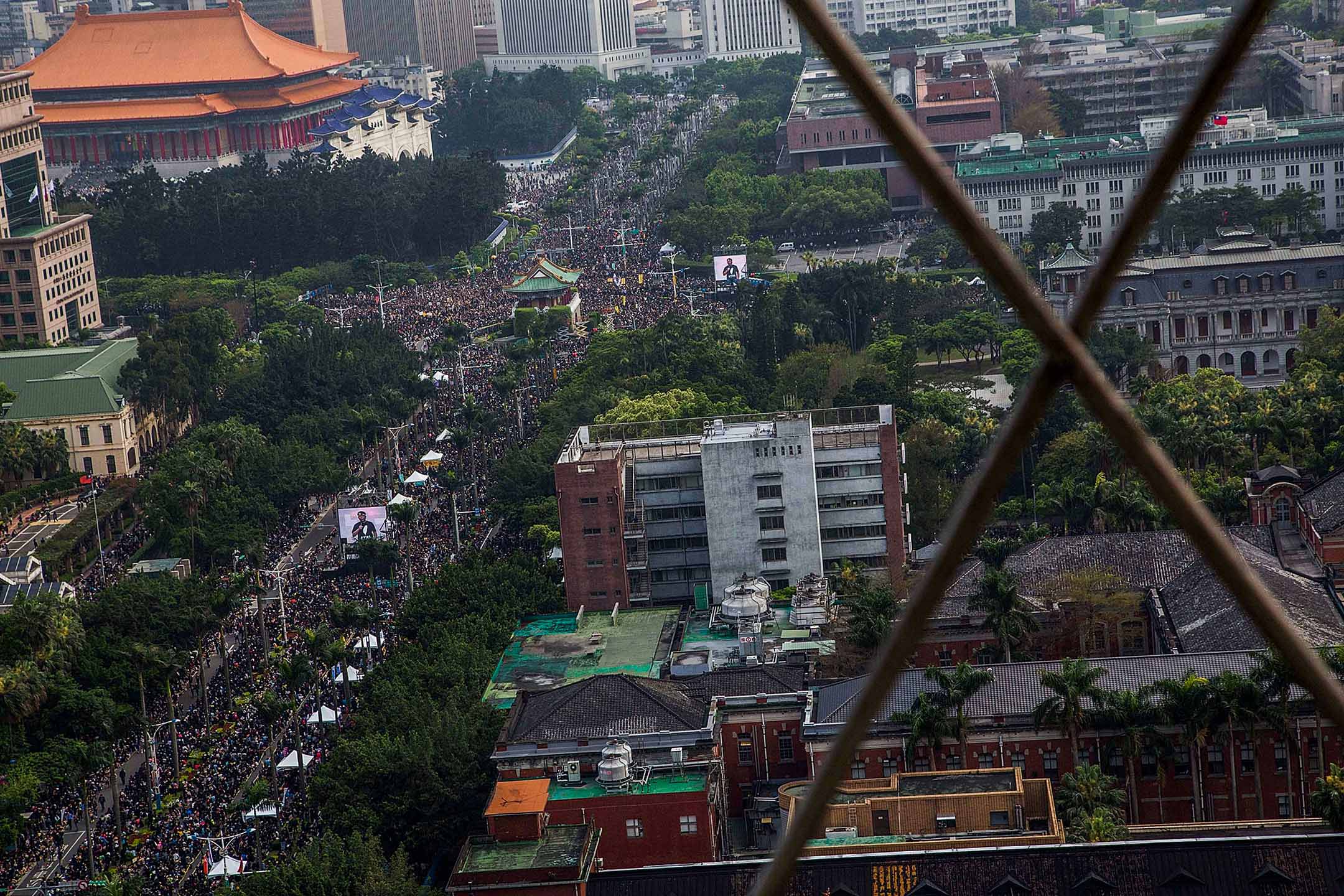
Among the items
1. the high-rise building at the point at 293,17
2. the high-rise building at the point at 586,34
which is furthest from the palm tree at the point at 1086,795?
the high-rise building at the point at 586,34

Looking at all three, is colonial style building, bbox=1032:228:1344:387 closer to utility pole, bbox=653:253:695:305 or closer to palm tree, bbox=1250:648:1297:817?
utility pole, bbox=653:253:695:305

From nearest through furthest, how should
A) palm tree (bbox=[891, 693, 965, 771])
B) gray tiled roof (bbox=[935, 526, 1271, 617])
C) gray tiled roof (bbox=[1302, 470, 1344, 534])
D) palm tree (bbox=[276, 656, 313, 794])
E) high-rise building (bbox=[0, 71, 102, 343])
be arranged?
palm tree (bbox=[891, 693, 965, 771]) → palm tree (bbox=[276, 656, 313, 794]) → gray tiled roof (bbox=[935, 526, 1271, 617]) → gray tiled roof (bbox=[1302, 470, 1344, 534]) → high-rise building (bbox=[0, 71, 102, 343])

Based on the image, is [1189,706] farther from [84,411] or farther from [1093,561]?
[84,411]

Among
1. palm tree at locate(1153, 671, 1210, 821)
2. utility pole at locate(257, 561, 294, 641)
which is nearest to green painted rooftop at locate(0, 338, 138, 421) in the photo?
utility pole at locate(257, 561, 294, 641)

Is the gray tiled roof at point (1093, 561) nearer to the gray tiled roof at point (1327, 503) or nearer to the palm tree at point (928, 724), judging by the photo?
the gray tiled roof at point (1327, 503)

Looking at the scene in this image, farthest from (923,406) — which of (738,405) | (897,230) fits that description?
(897,230)

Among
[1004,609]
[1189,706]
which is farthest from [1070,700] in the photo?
[1004,609]
